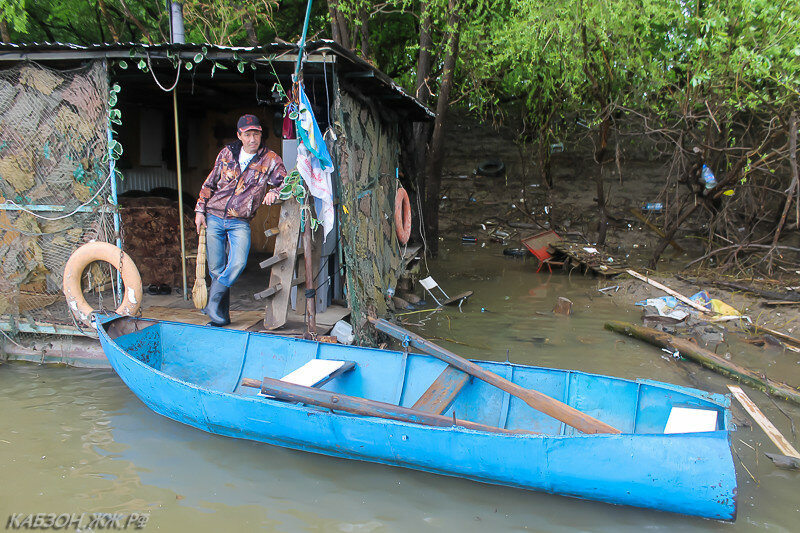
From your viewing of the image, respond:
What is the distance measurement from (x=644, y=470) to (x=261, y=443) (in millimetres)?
3134

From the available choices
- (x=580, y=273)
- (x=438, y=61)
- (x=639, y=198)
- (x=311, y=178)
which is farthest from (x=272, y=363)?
(x=639, y=198)

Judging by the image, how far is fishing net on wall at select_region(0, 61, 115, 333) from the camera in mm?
6219

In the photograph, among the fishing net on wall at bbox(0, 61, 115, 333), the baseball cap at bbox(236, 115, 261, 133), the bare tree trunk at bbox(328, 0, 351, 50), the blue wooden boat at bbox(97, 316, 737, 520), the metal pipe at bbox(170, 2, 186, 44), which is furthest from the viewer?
the bare tree trunk at bbox(328, 0, 351, 50)

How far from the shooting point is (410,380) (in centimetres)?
507

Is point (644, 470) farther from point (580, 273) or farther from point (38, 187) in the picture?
point (580, 273)

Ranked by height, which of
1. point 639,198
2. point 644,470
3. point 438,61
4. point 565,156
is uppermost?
point 438,61

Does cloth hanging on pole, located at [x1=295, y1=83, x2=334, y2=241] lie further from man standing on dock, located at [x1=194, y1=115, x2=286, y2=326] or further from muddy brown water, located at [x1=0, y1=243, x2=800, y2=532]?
muddy brown water, located at [x1=0, y1=243, x2=800, y2=532]

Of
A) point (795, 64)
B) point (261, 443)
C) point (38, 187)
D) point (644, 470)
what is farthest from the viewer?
point (795, 64)

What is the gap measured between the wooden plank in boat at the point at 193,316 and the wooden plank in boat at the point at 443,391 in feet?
8.71

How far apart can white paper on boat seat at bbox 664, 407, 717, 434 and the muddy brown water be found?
623 millimetres

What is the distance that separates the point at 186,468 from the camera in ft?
14.8

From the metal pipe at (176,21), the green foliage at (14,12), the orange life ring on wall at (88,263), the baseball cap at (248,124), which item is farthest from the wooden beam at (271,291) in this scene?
the green foliage at (14,12)

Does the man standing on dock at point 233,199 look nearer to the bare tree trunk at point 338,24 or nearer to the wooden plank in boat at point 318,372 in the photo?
the wooden plank in boat at point 318,372

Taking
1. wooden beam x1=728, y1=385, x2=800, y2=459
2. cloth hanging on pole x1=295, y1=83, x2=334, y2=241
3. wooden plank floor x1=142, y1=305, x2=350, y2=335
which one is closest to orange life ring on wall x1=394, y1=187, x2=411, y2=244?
wooden plank floor x1=142, y1=305, x2=350, y2=335
